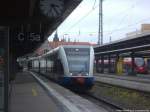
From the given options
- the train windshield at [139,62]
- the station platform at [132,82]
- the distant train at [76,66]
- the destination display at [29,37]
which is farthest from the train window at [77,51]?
the train windshield at [139,62]

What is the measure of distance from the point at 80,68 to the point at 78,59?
2.42 feet

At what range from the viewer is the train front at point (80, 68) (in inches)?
1153

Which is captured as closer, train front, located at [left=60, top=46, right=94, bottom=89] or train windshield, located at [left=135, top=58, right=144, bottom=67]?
train front, located at [left=60, top=46, right=94, bottom=89]

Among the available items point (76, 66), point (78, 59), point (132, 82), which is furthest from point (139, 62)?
point (76, 66)

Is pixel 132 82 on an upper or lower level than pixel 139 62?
lower

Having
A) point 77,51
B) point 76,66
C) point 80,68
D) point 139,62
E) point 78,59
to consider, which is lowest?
point 80,68

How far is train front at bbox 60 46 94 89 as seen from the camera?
29.3 metres

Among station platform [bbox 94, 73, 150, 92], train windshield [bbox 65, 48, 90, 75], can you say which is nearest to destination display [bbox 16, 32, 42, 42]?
train windshield [bbox 65, 48, 90, 75]

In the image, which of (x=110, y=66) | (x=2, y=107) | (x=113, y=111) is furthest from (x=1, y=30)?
(x=110, y=66)

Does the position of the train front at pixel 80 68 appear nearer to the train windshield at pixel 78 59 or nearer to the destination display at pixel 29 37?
the train windshield at pixel 78 59

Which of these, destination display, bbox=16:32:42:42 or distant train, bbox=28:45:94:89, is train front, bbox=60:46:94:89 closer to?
distant train, bbox=28:45:94:89

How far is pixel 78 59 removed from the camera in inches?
1183

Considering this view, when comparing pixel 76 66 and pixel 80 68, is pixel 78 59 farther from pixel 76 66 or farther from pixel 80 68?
pixel 80 68

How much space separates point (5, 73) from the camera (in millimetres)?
12047
